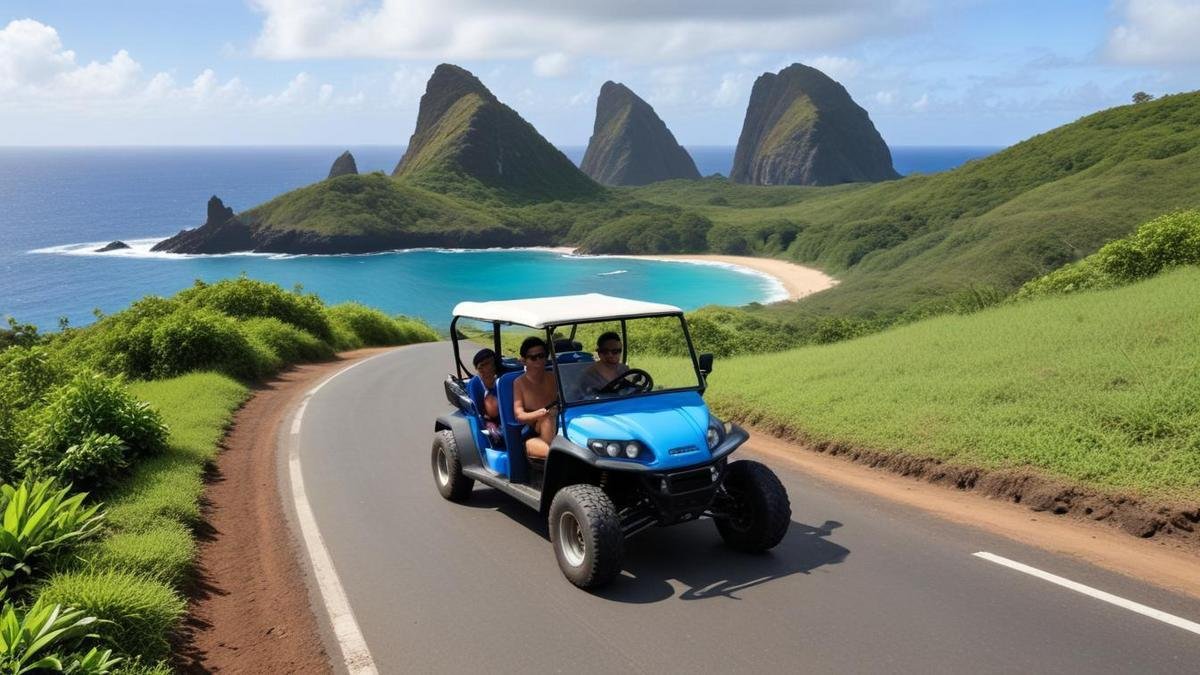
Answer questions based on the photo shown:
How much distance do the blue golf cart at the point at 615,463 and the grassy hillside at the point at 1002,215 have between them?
167 feet

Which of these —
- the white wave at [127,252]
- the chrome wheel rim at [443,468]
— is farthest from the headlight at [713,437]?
the white wave at [127,252]

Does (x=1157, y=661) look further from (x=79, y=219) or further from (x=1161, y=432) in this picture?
(x=79, y=219)

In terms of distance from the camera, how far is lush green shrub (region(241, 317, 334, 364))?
24.5m

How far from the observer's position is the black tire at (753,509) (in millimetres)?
6812

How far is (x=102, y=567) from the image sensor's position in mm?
6395

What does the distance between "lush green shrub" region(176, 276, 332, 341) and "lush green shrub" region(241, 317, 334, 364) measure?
792 mm

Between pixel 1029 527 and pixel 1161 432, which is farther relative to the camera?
pixel 1161 432

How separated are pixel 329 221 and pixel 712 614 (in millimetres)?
130317

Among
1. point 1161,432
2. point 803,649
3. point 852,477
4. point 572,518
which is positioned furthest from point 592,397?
point 1161,432

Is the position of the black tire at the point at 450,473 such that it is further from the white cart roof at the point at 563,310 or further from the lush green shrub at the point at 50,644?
the lush green shrub at the point at 50,644

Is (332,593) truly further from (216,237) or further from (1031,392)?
(216,237)

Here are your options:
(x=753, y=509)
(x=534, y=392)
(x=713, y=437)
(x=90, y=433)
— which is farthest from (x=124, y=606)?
(x=90, y=433)

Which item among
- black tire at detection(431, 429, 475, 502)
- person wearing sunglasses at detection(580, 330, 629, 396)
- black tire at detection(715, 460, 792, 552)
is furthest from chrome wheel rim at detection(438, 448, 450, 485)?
black tire at detection(715, 460, 792, 552)

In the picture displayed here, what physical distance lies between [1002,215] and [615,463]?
92223 mm
